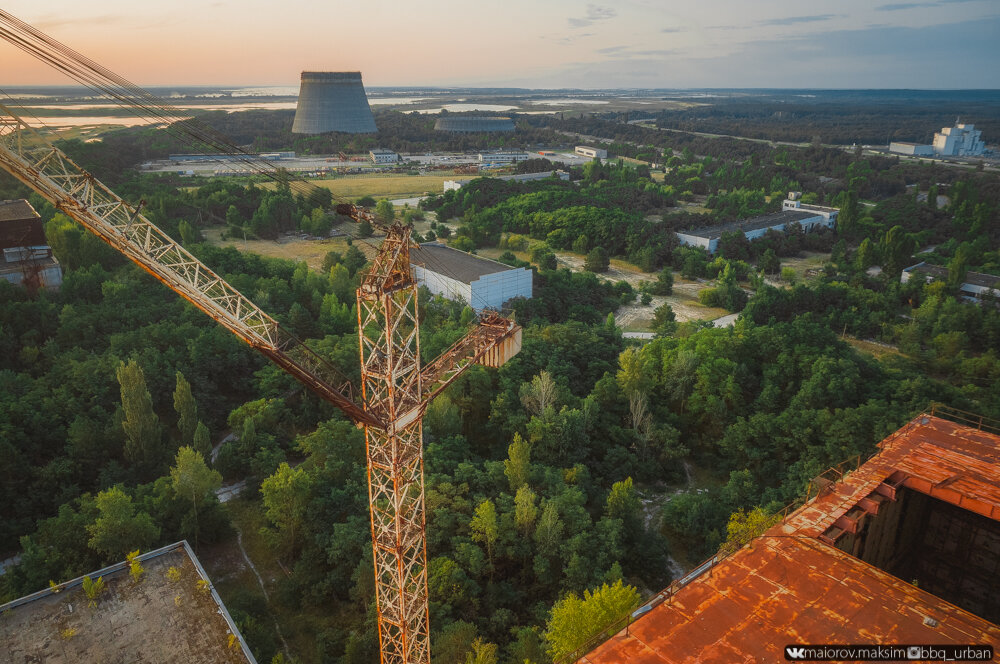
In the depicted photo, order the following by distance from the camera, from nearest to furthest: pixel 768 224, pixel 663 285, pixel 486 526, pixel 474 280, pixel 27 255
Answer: pixel 486 526 → pixel 27 255 → pixel 474 280 → pixel 663 285 → pixel 768 224

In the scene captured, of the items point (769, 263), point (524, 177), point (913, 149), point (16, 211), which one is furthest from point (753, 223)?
point (913, 149)

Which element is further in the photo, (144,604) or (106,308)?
(106,308)

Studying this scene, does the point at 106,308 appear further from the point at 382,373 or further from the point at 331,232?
the point at 331,232

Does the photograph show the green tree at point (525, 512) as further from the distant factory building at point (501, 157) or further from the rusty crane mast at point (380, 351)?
the distant factory building at point (501, 157)

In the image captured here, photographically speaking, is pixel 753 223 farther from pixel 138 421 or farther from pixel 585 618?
pixel 138 421

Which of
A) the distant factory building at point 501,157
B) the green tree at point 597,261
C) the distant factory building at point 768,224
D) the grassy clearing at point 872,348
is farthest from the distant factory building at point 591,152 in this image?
the grassy clearing at point 872,348

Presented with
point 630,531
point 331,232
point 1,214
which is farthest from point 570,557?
→ point 331,232
